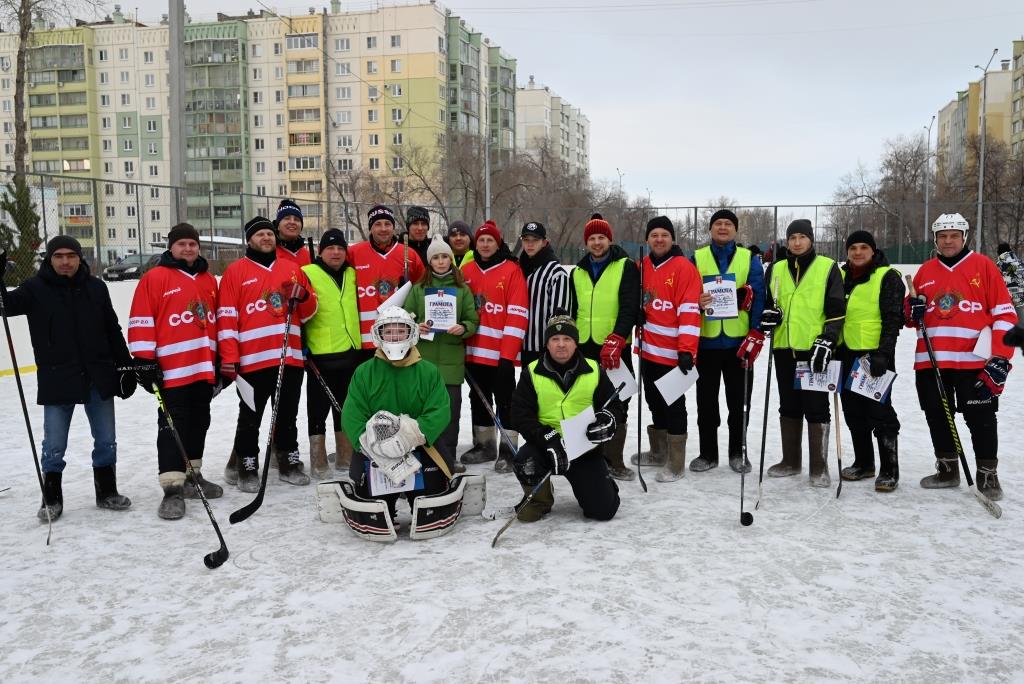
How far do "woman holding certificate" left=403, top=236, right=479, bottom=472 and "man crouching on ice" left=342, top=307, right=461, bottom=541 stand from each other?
81 cm

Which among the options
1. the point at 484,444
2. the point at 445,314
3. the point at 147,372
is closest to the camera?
the point at 147,372

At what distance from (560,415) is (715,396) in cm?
147

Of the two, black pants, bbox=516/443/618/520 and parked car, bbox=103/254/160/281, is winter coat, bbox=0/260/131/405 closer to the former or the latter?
black pants, bbox=516/443/618/520

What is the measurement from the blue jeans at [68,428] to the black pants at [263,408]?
755 mm

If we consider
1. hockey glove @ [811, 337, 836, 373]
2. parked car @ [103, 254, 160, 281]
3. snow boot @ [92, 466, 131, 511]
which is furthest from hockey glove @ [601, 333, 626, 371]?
parked car @ [103, 254, 160, 281]

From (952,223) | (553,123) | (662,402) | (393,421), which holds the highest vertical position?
(553,123)

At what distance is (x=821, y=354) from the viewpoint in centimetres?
481

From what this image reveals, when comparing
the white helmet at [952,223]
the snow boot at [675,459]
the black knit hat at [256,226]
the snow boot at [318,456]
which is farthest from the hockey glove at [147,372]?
the white helmet at [952,223]

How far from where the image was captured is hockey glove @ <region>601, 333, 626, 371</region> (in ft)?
16.3

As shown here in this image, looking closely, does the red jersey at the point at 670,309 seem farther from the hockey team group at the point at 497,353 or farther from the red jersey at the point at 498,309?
the red jersey at the point at 498,309

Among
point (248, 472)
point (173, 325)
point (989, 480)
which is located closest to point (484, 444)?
point (248, 472)

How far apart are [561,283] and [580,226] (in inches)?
958

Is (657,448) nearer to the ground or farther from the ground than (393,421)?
nearer to the ground

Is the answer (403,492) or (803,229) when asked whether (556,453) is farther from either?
(803,229)
